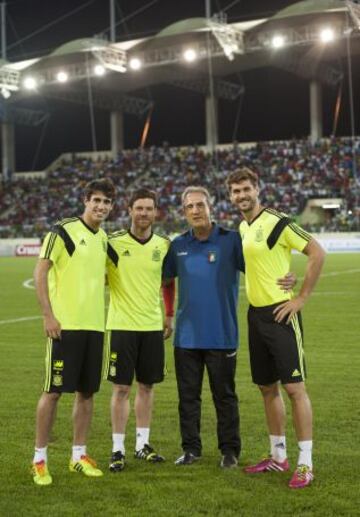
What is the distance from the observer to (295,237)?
5.65 m

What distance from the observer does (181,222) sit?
42.7m

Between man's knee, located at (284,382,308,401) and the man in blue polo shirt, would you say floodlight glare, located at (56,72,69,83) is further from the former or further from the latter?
man's knee, located at (284,382,308,401)

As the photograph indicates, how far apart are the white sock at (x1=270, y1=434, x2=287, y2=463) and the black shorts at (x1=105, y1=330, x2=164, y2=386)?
940 mm

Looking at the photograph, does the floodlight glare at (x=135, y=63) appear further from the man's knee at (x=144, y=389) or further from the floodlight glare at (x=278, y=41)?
the man's knee at (x=144, y=389)

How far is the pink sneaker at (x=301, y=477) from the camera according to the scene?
5445mm

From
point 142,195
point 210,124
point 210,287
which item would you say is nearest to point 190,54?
point 210,124

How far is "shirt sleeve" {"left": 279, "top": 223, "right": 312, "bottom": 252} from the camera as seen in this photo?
5648 mm

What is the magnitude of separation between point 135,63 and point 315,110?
1061cm

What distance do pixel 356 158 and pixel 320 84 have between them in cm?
561

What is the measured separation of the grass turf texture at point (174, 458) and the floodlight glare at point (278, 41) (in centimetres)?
3367

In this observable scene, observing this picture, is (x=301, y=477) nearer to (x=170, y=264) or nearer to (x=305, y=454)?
(x=305, y=454)

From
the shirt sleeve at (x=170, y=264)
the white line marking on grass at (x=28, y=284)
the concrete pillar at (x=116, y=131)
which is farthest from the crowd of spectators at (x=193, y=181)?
the shirt sleeve at (x=170, y=264)

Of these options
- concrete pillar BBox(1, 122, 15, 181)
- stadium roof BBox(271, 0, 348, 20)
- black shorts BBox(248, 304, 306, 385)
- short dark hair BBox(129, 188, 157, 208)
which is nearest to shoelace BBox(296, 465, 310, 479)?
black shorts BBox(248, 304, 306, 385)

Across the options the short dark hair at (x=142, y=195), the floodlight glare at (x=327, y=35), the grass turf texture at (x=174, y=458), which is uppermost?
the floodlight glare at (x=327, y=35)
